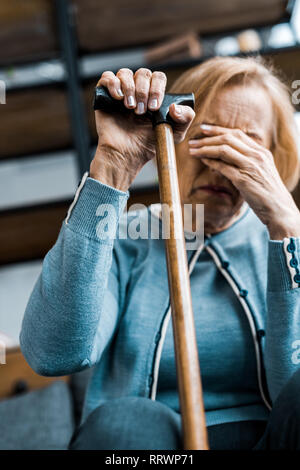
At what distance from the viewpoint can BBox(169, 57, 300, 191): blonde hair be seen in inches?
33.7

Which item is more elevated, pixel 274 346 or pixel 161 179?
pixel 161 179

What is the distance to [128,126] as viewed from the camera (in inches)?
26.4

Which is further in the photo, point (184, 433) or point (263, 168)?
point (263, 168)

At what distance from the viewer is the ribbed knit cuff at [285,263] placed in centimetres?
68

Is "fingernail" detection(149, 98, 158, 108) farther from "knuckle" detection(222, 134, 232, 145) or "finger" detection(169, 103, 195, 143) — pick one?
"knuckle" detection(222, 134, 232, 145)

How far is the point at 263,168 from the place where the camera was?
2.54ft

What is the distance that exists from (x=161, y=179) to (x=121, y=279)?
0.31 m

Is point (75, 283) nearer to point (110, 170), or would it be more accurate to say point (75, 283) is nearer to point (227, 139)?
point (110, 170)

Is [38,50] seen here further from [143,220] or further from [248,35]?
[143,220]

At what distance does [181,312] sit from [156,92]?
319mm

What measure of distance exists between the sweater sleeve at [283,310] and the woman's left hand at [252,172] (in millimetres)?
34

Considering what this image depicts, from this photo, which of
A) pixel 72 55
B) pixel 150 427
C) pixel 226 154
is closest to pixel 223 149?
pixel 226 154
